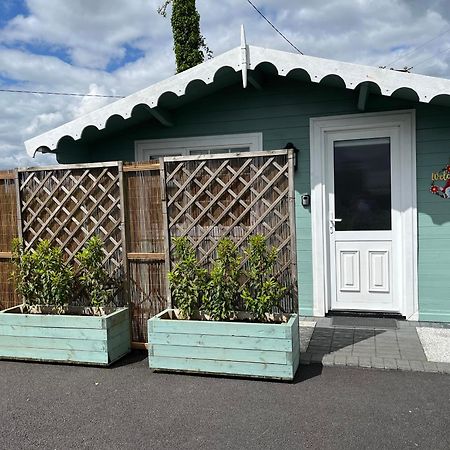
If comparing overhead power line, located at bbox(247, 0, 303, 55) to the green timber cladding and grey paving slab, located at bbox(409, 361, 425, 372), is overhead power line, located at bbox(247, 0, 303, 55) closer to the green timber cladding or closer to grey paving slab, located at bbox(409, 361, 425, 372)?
the green timber cladding

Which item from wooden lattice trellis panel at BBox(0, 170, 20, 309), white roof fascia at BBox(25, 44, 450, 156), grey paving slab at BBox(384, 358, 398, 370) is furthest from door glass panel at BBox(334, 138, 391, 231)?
wooden lattice trellis panel at BBox(0, 170, 20, 309)

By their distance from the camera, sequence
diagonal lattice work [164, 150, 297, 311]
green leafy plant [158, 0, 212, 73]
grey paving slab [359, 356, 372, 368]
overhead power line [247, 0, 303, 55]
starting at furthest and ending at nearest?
green leafy plant [158, 0, 212, 73] → overhead power line [247, 0, 303, 55] → diagonal lattice work [164, 150, 297, 311] → grey paving slab [359, 356, 372, 368]

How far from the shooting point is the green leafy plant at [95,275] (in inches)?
158

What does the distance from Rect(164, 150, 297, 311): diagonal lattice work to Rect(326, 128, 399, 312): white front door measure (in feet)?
4.91

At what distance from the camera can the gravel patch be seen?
3.66 metres

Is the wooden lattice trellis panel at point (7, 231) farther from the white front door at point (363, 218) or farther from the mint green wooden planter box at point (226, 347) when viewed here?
the white front door at point (363, 218)

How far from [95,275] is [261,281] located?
61.3 inches

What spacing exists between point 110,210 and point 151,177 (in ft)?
1.68

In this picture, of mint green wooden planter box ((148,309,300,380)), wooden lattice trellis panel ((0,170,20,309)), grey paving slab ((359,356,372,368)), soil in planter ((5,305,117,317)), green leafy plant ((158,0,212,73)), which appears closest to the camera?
mint green wooden planter box ((148,309,300,380))

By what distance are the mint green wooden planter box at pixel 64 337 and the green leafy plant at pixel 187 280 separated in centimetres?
64

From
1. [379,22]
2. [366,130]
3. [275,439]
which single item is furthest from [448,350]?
[379,22]

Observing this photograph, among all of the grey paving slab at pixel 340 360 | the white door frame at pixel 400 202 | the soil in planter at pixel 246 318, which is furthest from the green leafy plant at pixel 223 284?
the white door frame at pixel 400 202

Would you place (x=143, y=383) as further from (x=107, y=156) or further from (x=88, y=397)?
(x=107, y=156)

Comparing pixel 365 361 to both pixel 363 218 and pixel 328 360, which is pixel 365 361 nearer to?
pixel 328 360
